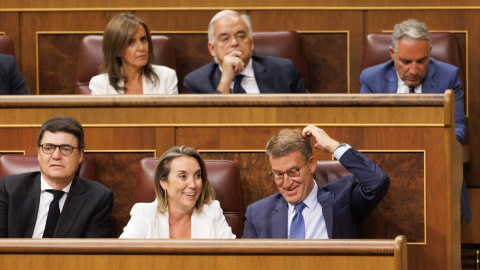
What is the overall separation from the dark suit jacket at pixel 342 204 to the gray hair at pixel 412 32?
14.8 inches

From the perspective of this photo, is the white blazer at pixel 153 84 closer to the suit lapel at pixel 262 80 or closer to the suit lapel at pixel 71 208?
the suit lapel at pixel 262 80

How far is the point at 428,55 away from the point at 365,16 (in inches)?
10.3

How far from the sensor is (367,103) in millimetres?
1275

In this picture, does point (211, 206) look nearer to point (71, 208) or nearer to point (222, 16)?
point (71, 208)

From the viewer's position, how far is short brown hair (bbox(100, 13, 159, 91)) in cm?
157

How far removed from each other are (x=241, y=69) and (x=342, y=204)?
447mm

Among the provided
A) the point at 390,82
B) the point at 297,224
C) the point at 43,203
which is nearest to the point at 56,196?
the point at 43,203

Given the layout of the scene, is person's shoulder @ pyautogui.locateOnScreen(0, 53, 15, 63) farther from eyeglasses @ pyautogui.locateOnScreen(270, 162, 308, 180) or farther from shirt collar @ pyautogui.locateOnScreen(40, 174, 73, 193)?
eyeglasses @ pyautogui.locateOnScreen(270, 162, 308, 180)

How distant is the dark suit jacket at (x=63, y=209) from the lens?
4.03 feet

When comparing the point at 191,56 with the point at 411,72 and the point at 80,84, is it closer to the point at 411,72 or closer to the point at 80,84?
the point at 80,84

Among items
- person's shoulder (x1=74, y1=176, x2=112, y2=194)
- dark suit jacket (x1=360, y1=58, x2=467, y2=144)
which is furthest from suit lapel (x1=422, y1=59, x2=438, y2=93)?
person's shoulder (x1=74, y1=176, x2=112, y2=194)

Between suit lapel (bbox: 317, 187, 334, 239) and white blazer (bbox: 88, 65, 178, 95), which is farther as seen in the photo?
white blazer (bbox: 88, 65, 178, 95)

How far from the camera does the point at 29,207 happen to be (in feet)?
4.08

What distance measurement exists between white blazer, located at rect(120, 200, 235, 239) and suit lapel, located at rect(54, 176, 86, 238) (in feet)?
0.27
